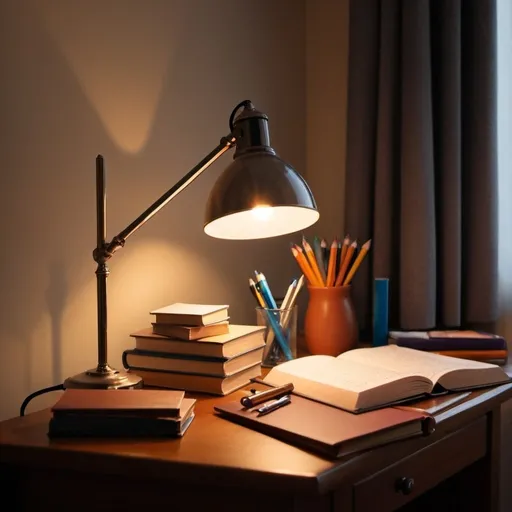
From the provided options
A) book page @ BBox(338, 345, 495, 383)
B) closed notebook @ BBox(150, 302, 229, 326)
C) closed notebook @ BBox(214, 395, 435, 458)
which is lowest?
closed notebook @ BBox(214, 395, 435, 458)

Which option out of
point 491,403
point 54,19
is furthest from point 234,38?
point 491,403

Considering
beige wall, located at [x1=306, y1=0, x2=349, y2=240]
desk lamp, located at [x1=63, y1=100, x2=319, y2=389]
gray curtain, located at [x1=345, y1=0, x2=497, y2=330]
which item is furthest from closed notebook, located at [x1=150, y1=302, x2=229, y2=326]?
beige wall, located at [x1=306, y1=0, x2=349, y2=240]

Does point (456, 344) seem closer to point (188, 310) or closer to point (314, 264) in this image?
point (314, 264)

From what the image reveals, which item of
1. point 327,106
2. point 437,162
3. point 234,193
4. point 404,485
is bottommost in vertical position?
point 404,485

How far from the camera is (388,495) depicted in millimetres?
735

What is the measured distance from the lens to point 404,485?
749mm

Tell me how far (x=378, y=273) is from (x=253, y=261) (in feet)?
0.95

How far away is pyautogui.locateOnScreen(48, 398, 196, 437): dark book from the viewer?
704 mm

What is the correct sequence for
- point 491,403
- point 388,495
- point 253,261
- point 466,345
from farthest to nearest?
point 253,261 → point 466,345 → point 491,403 → point 388,495

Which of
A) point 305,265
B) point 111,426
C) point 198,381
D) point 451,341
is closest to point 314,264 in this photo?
point 305,265

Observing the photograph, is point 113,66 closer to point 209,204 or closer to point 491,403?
point 209,204

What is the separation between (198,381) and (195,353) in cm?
4

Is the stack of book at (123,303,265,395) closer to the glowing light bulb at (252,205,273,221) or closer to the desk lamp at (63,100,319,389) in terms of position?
the desk lamp at (63,100,319,389)

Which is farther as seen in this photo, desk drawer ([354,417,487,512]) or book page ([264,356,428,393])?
book page ([264,356,428,393])
